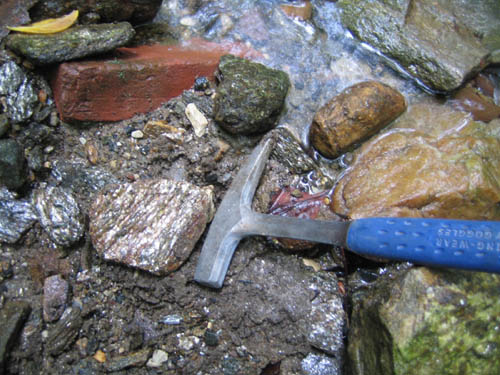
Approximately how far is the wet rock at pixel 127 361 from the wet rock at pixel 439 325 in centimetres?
105

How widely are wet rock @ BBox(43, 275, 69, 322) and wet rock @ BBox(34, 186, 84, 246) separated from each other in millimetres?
189

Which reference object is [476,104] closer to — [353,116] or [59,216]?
[353,116]

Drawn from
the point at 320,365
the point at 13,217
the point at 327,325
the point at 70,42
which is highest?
the point at 70,42

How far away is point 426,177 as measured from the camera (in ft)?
7.00

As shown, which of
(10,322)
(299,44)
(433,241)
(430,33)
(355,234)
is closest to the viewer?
(433,241)

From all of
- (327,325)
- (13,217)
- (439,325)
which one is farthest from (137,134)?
(439,325)

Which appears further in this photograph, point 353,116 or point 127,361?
point 353,116

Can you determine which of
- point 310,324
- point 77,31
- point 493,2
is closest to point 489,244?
point 310,324

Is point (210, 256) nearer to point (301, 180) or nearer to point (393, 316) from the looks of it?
point (301, 180)

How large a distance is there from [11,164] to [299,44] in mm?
1745

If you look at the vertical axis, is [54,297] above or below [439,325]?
below

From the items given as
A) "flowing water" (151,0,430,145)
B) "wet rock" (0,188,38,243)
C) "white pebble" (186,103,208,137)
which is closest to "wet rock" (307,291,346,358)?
"flowing water" (151,0,430,145)

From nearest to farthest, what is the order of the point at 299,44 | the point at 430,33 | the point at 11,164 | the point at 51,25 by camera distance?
1. the point at 11,164
2. the point at 51,25
3. the point at 430,33
4. the point at 299,44

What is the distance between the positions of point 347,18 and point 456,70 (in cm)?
72
